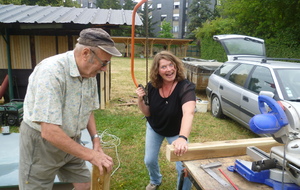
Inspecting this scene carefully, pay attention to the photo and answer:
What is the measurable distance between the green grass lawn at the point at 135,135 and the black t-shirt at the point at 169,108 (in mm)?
1119

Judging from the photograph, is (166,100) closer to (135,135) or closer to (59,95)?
(59,95)

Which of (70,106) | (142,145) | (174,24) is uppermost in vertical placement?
(174,24)

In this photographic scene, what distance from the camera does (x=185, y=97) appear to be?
2.36m

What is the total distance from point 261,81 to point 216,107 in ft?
6.24

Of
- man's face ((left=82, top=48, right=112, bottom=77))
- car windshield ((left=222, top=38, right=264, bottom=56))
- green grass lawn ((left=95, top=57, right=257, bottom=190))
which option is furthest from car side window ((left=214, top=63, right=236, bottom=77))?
man's face ((left=82, top=48, right=112, bottom=77))

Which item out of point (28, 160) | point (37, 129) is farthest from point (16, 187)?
point (37, 129)

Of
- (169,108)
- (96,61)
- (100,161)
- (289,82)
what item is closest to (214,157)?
(169,108)

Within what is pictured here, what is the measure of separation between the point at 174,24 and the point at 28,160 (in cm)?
4555

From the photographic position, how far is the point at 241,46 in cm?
620

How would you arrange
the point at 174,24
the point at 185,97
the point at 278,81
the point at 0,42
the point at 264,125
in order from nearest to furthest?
the point at 264,125 < the point at 185,97 < the point at 278,81 < the point at 0,42 < the point at 174,24

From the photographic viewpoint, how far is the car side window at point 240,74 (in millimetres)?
5141

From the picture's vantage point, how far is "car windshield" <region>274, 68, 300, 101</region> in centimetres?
389

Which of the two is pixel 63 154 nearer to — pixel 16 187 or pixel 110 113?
pixel 16 187

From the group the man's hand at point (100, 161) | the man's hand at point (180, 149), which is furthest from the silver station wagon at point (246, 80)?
the man's hand at point (100, 161)
